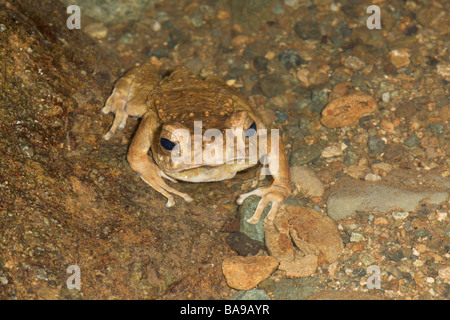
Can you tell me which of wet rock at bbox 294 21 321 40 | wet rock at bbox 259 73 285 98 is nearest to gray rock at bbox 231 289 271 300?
wet rock at bbox 259 73 285 98

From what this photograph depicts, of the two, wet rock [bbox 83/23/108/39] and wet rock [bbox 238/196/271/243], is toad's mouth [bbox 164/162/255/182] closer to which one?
wet rock [bbox 238/196/271/243]

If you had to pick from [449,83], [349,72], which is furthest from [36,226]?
[449,83]

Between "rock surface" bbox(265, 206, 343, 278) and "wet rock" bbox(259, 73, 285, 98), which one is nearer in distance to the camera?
"rock surface" bbox(265, 206, 343, 278)

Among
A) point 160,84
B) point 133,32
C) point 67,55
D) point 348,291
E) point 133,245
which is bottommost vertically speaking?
point 348,291

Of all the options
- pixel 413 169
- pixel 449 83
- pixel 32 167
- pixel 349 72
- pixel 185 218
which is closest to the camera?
pixel 32 167

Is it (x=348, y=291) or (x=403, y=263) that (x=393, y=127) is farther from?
(x=348, y=291)

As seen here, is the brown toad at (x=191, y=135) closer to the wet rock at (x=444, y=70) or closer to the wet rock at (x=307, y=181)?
the wet rock at (x=307, y=181)

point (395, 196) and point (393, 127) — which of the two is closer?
point (395, 196)

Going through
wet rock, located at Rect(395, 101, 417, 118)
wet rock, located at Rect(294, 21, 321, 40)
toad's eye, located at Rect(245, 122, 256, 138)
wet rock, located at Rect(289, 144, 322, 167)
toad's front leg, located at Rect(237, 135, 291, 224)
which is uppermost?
wet rock, located at Rect(294, 21, 321, 40)
